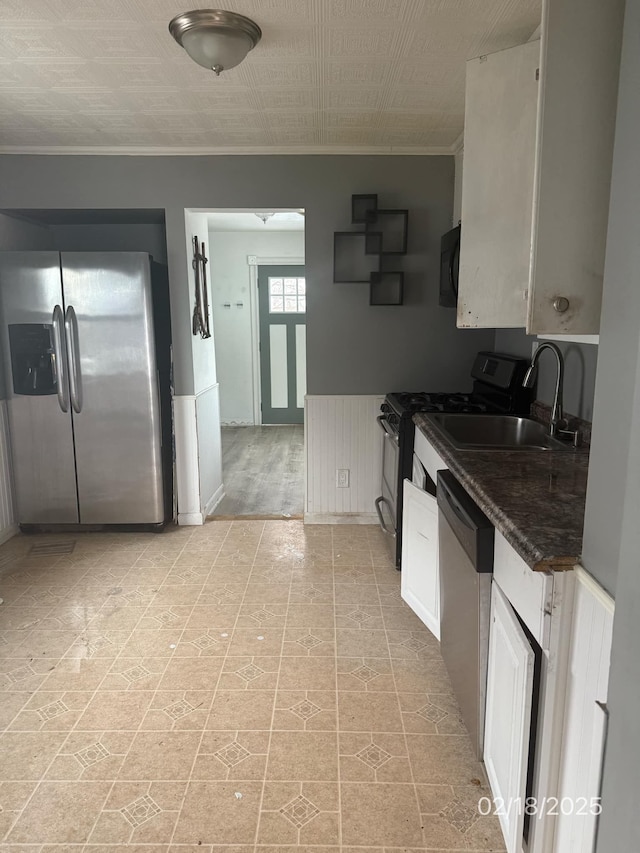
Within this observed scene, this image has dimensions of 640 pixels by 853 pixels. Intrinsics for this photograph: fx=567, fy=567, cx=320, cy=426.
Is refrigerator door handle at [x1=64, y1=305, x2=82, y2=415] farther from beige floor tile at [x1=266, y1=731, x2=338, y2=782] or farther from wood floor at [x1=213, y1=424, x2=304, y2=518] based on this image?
beige floor tile at [x1=266, y1=731, x2=338, y2=782]

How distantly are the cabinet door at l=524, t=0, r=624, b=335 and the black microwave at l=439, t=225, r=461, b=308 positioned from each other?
1632 millimetres

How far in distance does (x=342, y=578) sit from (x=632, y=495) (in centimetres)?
244

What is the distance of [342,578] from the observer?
120 inches

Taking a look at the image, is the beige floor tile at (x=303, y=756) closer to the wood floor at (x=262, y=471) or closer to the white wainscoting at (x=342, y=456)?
the white wainscoting at (x=342, y=456)

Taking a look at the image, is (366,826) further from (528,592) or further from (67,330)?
(67,330)

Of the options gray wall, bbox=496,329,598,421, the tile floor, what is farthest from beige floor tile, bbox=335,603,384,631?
gray wall, bbox=496,329,598,421

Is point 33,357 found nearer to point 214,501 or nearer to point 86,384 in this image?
point 86,384

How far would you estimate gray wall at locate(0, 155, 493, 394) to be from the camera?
3.46 metres

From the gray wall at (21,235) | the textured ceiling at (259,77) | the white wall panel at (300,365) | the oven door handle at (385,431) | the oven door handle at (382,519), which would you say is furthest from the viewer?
the white wall panel at (300,365)

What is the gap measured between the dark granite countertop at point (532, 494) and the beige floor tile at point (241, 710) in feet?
3.53

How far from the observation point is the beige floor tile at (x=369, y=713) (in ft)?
6.36

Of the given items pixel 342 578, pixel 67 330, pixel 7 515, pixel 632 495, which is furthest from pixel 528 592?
pixel 7 515

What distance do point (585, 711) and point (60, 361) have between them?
10.8 feet
